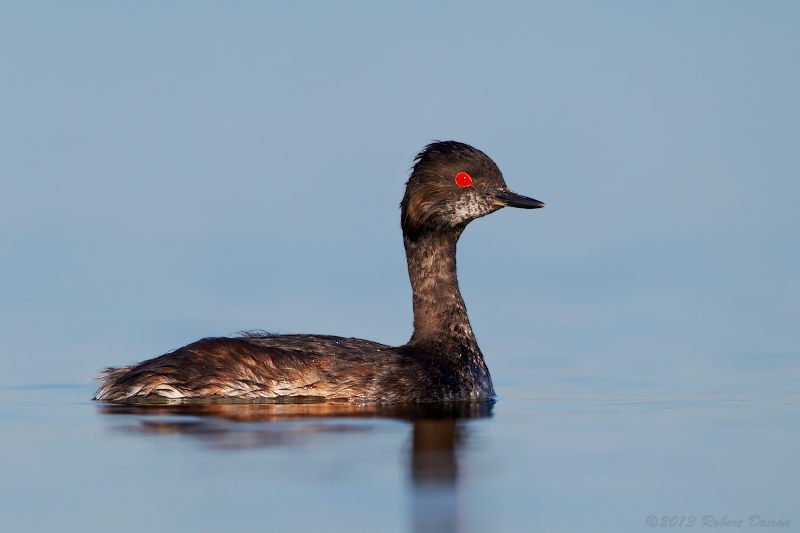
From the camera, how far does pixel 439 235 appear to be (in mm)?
12227

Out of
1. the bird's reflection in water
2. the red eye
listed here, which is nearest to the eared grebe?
the red eye

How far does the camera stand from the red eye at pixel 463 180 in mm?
11984

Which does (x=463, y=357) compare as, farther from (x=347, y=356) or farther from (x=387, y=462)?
(x=387, y=462)

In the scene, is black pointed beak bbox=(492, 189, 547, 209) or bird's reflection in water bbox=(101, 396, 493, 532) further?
black pointed beak bbox=(492, 189, 547, 209)

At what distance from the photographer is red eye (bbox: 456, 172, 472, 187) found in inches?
472

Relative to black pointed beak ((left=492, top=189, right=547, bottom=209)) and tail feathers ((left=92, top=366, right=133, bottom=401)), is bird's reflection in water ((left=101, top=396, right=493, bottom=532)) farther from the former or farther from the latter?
black pointed beak ((left=492, top=189, right=547, bottom=209))

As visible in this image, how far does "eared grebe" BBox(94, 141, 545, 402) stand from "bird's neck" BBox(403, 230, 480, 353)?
11 mm

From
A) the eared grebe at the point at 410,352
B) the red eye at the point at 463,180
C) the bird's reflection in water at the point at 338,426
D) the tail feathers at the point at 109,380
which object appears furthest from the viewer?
the red eye at the point at 463,180

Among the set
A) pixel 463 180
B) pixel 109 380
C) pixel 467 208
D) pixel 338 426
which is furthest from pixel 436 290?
pixel 109 380

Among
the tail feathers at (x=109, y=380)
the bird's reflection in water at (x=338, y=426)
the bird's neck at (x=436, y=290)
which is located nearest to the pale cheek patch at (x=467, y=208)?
the bird's neck at (x=436, y=290)

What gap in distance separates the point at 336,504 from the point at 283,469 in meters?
1.00

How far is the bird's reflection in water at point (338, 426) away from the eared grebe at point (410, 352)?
17cm

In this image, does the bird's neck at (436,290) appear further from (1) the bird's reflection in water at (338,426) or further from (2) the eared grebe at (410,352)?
(1) the bird's reflection in water at (338,426)

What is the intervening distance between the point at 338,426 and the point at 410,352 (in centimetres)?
260
